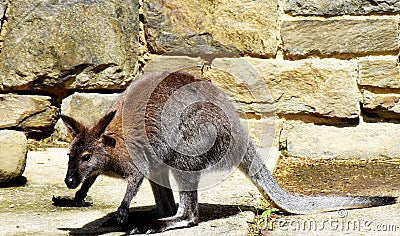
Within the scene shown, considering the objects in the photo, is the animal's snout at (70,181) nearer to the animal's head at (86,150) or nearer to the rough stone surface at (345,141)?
the animal's head at (86,150)

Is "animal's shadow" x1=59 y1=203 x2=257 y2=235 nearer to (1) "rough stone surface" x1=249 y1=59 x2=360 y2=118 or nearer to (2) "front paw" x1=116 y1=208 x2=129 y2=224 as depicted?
(2) "front paw" x1=116 y1=208 x2=129 y2=224

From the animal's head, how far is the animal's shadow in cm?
33

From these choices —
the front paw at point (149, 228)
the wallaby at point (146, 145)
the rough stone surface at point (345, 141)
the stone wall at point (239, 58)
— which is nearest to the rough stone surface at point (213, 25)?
the stone wall at point (239, 58)

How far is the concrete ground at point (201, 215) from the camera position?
393 centimetres

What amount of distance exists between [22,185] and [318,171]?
90.5 inches

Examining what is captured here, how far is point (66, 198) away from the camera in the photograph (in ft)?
14.9

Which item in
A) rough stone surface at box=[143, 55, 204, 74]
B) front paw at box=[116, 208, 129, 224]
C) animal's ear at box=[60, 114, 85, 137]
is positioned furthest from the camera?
rough stone surface at box=[143, 55, 204, 74]

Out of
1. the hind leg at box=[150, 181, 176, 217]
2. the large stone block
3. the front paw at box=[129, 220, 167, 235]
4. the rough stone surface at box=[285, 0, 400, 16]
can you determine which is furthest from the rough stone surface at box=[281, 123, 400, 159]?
the large stone block

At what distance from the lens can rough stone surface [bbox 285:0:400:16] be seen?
17.9 feet

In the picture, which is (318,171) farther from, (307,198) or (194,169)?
(194,169)

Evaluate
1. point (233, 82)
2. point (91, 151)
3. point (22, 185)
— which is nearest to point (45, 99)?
point (22, 185)

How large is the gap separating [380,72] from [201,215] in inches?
85.3

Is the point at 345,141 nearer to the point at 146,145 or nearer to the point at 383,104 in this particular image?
the point at 383,104

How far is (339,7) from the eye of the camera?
5555mm
